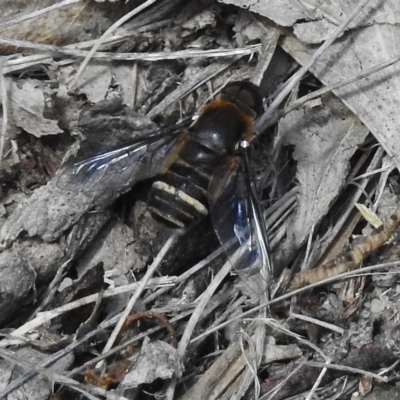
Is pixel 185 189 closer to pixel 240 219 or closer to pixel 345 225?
pixel 240 219

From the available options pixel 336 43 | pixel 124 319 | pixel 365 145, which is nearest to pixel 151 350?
pixel 124 319

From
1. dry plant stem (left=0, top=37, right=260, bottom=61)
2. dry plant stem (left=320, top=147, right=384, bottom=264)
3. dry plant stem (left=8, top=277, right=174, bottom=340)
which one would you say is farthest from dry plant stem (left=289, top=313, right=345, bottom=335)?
dry plant stem (left=0, top=37, right=260, bottom=61)

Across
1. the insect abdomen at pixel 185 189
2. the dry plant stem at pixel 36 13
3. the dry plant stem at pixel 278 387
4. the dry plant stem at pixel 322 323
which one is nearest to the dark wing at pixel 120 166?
the insect abdomen at pixel 185 189

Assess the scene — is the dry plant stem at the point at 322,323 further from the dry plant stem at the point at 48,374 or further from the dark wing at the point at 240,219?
the dry plant stem at the point at 48,374

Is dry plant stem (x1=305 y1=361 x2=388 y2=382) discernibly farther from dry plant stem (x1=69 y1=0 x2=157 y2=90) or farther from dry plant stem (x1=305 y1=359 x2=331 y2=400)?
dry plant stem (x1=69 y1=0 x2=157 y2=90)

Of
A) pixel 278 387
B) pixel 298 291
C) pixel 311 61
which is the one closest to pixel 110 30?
pixel 311 61

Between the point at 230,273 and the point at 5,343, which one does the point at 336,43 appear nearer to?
the point at 230,273
